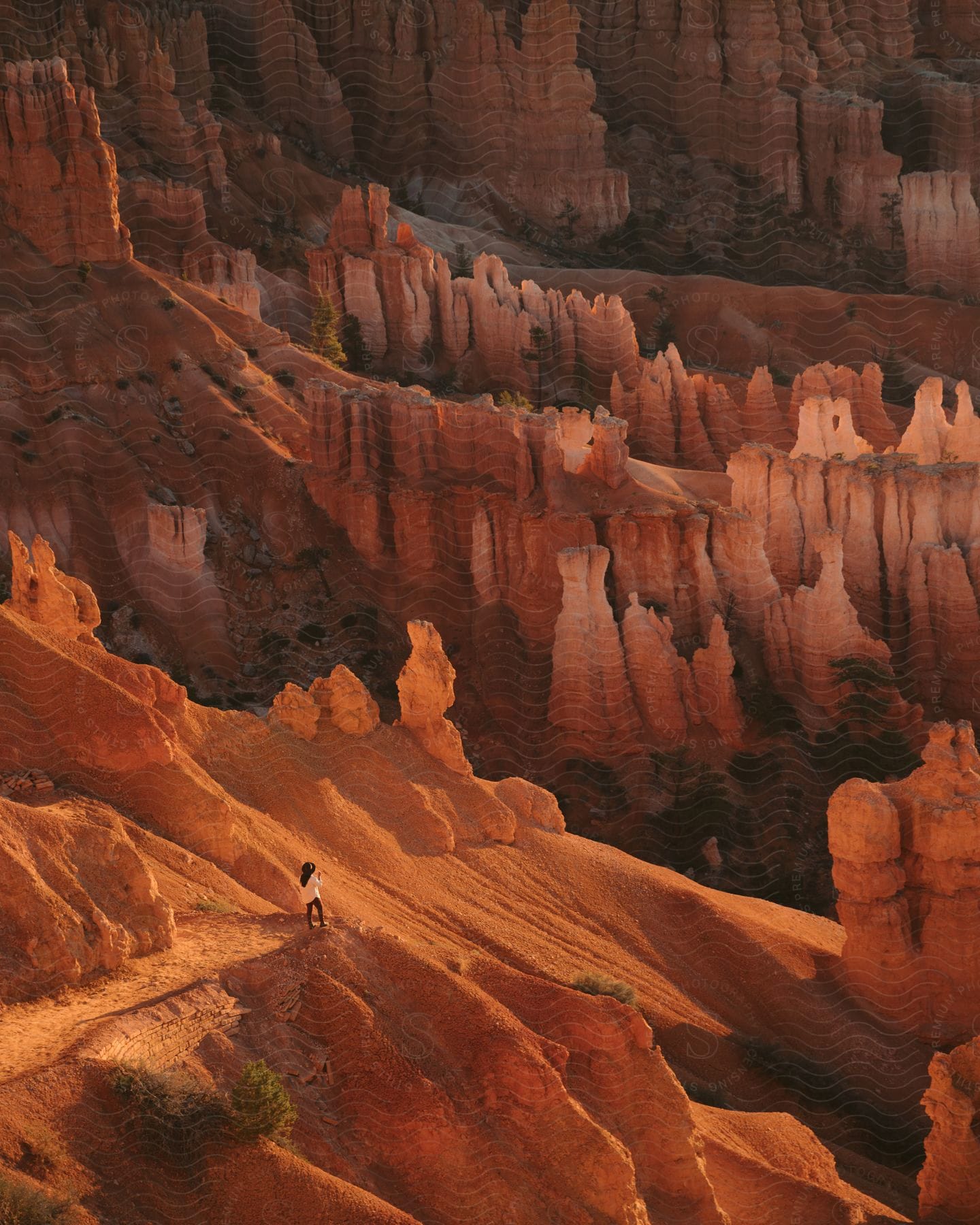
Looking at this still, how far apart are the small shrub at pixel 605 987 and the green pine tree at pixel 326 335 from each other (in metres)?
26.9

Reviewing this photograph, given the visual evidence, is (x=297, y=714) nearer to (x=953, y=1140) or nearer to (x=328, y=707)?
(x=328, y=707)

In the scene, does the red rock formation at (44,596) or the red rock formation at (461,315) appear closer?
the red rock formation at (44,596)

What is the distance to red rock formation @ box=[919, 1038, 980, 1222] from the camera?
20.9 m

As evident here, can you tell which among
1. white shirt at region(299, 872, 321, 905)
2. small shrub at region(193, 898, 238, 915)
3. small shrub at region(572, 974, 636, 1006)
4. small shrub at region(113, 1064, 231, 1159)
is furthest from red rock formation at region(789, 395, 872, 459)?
small shrub at region(113, 1064, 231, 1159)

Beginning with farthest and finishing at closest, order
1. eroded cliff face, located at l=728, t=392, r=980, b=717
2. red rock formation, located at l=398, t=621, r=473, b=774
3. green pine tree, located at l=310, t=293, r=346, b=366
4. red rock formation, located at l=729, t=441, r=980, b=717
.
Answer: green pine tree, located at l=310, t=293, r=346, b=366 → red rock formation, located at l=729, t=441, r=980, b=717 → eroded cliff face, located at l=728, t=392, r=980, b=717 → red rock formation, located at l=398, t=621, r=473, b=774

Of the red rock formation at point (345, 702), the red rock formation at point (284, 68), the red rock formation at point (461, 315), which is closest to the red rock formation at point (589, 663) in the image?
the red rock formation at point (345, 702)

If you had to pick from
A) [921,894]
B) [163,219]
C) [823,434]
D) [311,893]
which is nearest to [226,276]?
[163,219]

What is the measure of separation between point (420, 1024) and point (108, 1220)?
3.60m

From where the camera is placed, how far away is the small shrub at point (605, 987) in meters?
21.6

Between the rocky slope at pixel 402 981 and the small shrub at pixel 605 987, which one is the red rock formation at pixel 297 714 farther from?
the small shrub at pixel 605 987

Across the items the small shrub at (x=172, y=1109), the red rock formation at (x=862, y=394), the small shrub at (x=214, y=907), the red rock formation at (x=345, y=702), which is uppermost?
the small shrub at (x=172, y=1109)

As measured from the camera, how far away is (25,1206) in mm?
13422

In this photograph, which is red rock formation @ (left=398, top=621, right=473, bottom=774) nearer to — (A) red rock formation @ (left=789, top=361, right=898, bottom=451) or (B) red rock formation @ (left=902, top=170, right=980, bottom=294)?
(A) red rock formation @ (left=789, top=361, right=898, bottom=451)

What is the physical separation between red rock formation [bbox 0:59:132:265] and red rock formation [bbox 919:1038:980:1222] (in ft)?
92.5
